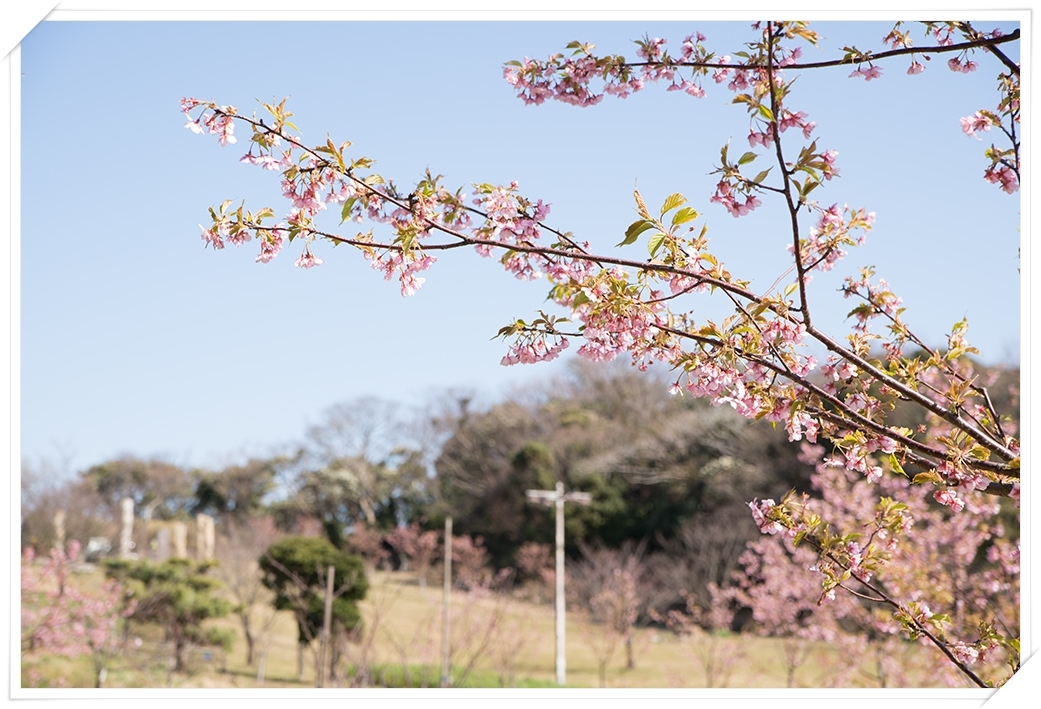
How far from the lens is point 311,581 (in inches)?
317

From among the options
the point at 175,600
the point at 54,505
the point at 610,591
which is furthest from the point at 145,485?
the point at 610,591

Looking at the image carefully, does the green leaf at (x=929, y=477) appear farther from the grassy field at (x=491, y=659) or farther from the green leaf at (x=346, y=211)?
the grassy field at (x=491, y=659)

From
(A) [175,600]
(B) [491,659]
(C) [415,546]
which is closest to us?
(A) [175,600]

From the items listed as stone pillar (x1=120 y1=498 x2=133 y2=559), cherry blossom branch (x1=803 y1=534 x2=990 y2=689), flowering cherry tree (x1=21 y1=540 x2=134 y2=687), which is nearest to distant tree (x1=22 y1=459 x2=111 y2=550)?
stone pillar (x1=120 y1=498 x2=133 y2=559)

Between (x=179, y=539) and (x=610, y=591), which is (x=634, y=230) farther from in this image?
(x=179, y=539)

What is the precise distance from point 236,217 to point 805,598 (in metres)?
5.69

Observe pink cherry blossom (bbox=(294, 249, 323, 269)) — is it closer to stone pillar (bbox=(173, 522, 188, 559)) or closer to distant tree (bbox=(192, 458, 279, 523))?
stone pillar (bbox=(173, 522, 188, 559))

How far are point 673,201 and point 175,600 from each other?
7762mm

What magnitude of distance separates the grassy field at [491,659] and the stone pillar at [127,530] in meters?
0.72

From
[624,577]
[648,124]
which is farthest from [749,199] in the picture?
[624,577]

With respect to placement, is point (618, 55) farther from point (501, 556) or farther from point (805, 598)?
point (501, 556)

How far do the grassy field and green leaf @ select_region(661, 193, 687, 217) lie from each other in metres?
5.45

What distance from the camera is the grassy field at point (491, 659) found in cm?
688

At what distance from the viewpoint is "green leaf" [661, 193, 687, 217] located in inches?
38.6
